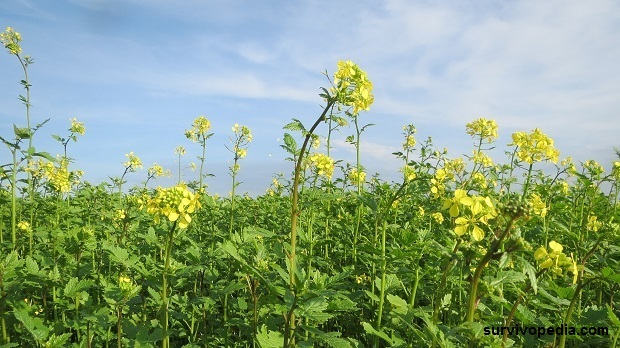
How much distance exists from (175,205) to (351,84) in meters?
1.56

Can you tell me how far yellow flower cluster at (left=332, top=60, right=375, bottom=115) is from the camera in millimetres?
2942

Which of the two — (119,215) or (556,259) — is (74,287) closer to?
(119,215)

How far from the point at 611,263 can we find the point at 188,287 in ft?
15.3

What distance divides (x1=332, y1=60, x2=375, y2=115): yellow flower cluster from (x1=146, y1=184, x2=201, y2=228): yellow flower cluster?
51.7 inches

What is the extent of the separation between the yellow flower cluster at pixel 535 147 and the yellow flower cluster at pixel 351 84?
1900mm

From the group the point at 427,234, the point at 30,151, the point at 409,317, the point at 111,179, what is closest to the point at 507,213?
the point at 409,317

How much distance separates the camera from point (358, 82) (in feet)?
9.96

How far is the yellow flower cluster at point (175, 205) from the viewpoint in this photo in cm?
287

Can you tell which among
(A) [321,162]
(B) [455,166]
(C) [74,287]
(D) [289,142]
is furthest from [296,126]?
(B) [455,166]

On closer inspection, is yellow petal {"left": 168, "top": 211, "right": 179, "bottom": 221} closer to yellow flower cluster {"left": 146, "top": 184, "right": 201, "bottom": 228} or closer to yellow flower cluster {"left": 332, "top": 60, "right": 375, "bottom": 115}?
yellow flower cluster {"left": 146, "top": 184, "right": 201, "bottom": 228}

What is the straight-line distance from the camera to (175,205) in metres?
2.90

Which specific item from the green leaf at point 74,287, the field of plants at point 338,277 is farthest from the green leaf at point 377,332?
the green leaf at point 74,287

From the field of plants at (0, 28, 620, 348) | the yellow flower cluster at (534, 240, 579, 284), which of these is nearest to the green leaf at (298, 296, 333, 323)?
the field of plants at (0, 28, 620, 348)

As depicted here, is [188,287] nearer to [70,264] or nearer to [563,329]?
[70,264]
